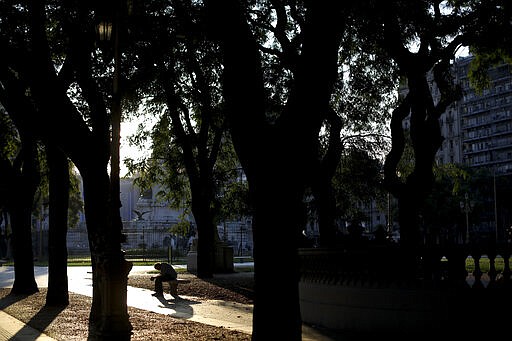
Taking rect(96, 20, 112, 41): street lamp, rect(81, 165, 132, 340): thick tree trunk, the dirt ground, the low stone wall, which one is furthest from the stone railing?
rect(96, 20, 112, 41): street lamp

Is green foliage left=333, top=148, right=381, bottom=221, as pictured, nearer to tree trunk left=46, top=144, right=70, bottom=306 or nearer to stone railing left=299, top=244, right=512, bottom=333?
tree trunk left=46, top=144, right=70, bottom=306

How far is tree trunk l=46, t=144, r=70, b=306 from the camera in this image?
65.8 feet

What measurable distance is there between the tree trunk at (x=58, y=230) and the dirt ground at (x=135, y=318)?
0.43m

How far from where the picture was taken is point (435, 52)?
2166 cm

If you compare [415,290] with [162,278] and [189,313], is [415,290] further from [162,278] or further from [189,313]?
[162,278]

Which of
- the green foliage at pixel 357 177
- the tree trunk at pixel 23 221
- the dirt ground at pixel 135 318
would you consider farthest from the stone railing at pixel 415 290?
the green foliage at pixel 357 177

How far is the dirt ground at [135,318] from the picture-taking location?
13.5 meters

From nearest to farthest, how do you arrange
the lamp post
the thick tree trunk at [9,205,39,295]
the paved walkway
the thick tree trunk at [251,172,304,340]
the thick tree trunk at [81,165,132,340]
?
1. the thick tree trunk at [251,172,304,340]
2. the thick tree trunk at [81,165,132,340]
3. the lamp post
4. the paved walkway
5. the thick tree trunk at [9,205,39,295]

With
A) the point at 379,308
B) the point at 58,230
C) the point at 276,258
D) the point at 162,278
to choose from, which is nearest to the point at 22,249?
the point at 58,230

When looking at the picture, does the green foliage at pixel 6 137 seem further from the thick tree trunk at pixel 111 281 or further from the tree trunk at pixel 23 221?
the thick tree trunk at pixel 111 281

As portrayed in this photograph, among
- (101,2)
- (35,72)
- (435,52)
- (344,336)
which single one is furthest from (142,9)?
(344,336)

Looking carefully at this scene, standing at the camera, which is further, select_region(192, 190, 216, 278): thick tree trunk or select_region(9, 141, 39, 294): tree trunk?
select_region(192, 190, 216, 278): thick tree trunk

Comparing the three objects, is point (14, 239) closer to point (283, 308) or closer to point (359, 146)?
point (359, 146)

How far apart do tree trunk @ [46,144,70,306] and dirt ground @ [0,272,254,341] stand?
431mm
